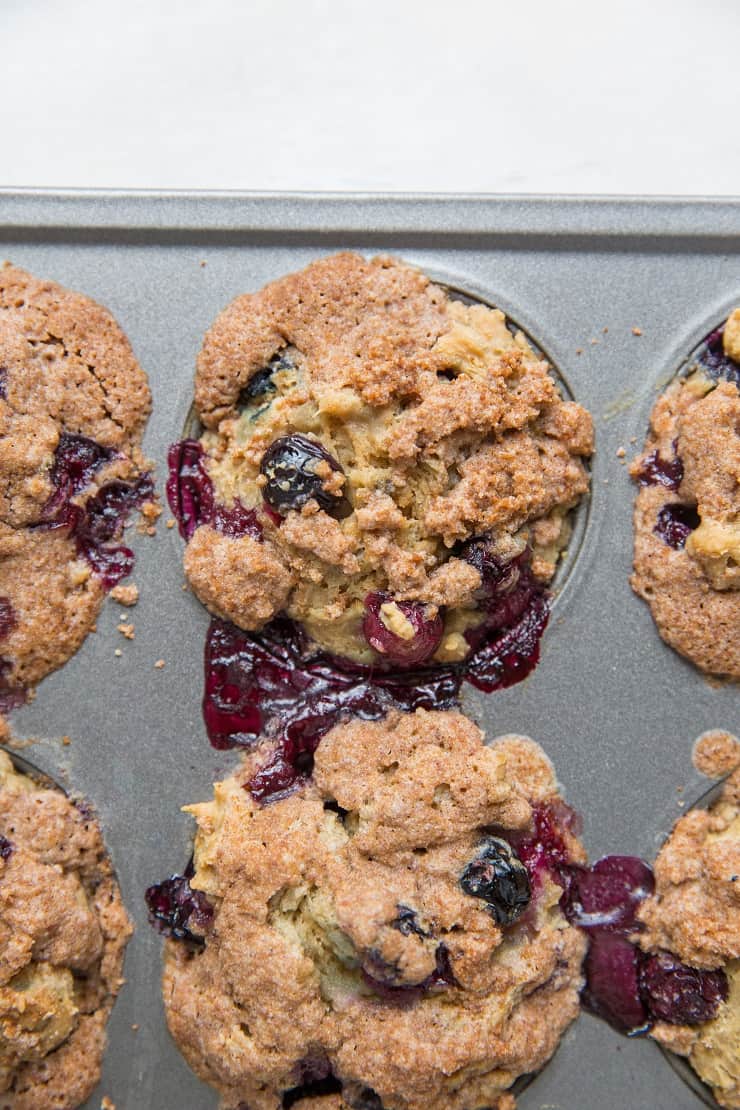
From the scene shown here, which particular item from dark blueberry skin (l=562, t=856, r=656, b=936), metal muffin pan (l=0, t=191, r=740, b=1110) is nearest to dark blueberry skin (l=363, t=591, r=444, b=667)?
metal muffin pan (l=0, t=191, r=740, b=1110)

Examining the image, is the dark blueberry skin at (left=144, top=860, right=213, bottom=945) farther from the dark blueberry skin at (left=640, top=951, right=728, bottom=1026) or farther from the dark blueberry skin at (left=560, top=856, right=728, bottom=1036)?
the dark blueberry skin at (left=640, top=951, right=728, bottom=1026)

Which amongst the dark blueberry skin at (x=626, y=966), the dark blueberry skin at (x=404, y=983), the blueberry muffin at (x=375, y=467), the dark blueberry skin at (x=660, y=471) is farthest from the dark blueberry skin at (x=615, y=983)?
the dark blueberry skin at (x=660, y=471)

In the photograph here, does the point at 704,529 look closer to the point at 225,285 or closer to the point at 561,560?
the point at 561,560

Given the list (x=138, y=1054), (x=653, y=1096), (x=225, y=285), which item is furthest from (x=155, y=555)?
(x=653, y=1096)

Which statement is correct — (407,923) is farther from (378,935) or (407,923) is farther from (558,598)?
(558,598)

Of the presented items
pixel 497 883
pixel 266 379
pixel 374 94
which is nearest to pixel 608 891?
pixel 497 883

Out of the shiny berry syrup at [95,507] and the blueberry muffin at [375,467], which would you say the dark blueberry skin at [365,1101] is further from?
the shiny berry syrup at [95,507]
